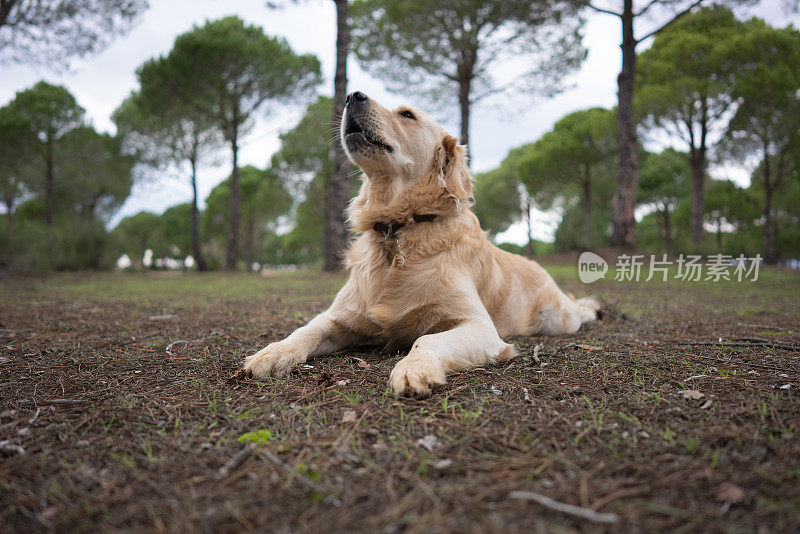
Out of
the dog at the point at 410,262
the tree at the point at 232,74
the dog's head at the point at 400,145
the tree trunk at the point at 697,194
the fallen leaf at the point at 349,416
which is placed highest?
the tree at the point at 232,74

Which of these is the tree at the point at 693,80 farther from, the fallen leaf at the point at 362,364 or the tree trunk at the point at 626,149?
the fallen leaf at the point at 362,364

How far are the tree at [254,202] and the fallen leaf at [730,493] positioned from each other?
2410cm

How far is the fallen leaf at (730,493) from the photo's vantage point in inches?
39.4

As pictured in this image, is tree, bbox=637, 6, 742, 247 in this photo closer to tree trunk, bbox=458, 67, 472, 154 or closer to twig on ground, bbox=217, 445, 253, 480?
tree trunk, bbox=458, 67, 472, 154

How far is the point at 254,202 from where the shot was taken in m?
29.2

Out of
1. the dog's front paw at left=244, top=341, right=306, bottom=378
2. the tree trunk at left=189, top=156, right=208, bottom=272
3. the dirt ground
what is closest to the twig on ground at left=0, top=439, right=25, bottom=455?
the dirt ground

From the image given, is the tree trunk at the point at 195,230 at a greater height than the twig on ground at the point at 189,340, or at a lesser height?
greater

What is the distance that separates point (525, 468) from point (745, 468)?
1.90 feet

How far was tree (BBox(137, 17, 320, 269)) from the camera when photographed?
15289 millimetres

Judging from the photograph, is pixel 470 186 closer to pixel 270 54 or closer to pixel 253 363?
pixel 253 363

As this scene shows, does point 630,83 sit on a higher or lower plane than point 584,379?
higher

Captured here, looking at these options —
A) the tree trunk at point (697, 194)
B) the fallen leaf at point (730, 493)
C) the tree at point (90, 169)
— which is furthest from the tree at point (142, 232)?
the fallen leaf at point (730, 493)

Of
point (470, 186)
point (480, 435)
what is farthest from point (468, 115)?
point (480, 435)

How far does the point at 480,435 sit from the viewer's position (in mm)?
1398
